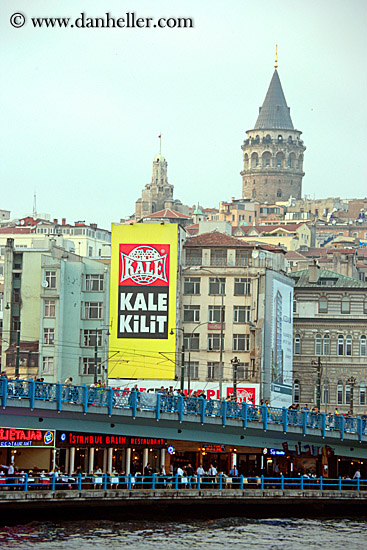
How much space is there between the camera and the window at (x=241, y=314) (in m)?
111

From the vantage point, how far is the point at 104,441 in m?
65.1

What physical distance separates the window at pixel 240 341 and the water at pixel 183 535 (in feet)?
160

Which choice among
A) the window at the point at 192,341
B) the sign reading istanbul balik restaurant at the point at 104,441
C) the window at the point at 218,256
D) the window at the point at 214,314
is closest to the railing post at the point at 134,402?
the sign reading istanbul balik restaurant at the point at 104,441

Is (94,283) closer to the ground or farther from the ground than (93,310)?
farther from the ground

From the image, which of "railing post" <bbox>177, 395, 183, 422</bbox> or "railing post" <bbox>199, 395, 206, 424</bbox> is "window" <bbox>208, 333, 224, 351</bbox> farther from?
"railing post" <bbox>177, 395, 183, 422</bbox>

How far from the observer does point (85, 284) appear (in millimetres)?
112188

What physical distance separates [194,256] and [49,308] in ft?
44.3

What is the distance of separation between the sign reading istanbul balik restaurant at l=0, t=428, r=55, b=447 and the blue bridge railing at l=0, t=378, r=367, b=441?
2738 mm

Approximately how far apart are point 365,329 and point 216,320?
16809 millimetres

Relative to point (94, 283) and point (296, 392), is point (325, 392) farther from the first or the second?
point (94, 283)

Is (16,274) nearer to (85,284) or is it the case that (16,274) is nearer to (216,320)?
(85,284)


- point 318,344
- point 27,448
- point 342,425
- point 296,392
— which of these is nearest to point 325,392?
point 296,392

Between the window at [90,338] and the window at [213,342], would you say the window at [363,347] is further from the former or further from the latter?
the window at [90,338]

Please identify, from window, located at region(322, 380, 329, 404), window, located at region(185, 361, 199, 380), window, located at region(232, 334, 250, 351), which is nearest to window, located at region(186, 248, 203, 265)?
window, located at region(232, 334, 250, 351)
